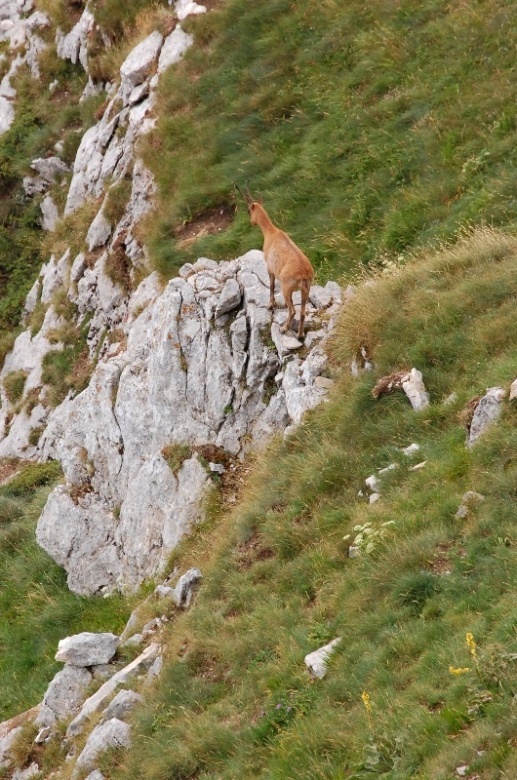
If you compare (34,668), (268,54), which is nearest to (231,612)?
(34,668)

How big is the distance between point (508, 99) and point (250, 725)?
1210 cm

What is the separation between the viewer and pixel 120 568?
14.8m

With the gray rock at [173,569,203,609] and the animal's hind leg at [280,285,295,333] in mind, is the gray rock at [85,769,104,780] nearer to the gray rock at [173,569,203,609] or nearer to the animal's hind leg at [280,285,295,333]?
the gray rock at [173,569,203,609]

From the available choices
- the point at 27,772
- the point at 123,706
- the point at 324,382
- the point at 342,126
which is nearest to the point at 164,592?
the point at 123,706

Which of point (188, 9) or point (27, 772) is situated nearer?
point (27, 772)

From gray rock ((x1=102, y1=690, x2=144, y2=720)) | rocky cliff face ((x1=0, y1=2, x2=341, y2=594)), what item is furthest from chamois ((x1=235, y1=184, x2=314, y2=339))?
gray rock ((x1=102, y1=690, x2=144, y2=720))

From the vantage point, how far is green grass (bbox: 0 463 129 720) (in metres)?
14.0

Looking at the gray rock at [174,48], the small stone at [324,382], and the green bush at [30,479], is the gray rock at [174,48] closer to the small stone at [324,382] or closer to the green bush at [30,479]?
the green bush at [30,479]

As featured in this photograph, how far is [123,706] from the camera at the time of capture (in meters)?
10.4

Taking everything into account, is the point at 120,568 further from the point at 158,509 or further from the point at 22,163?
the point at 22,163

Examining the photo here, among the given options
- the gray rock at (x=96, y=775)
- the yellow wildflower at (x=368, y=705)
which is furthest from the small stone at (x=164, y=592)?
the yellow wildflower at (x=368, y=705)

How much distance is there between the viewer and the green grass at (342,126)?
52.9ft

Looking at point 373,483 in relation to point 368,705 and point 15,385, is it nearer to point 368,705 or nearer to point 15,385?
point 368,705

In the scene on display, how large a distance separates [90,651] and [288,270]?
18.9ft
